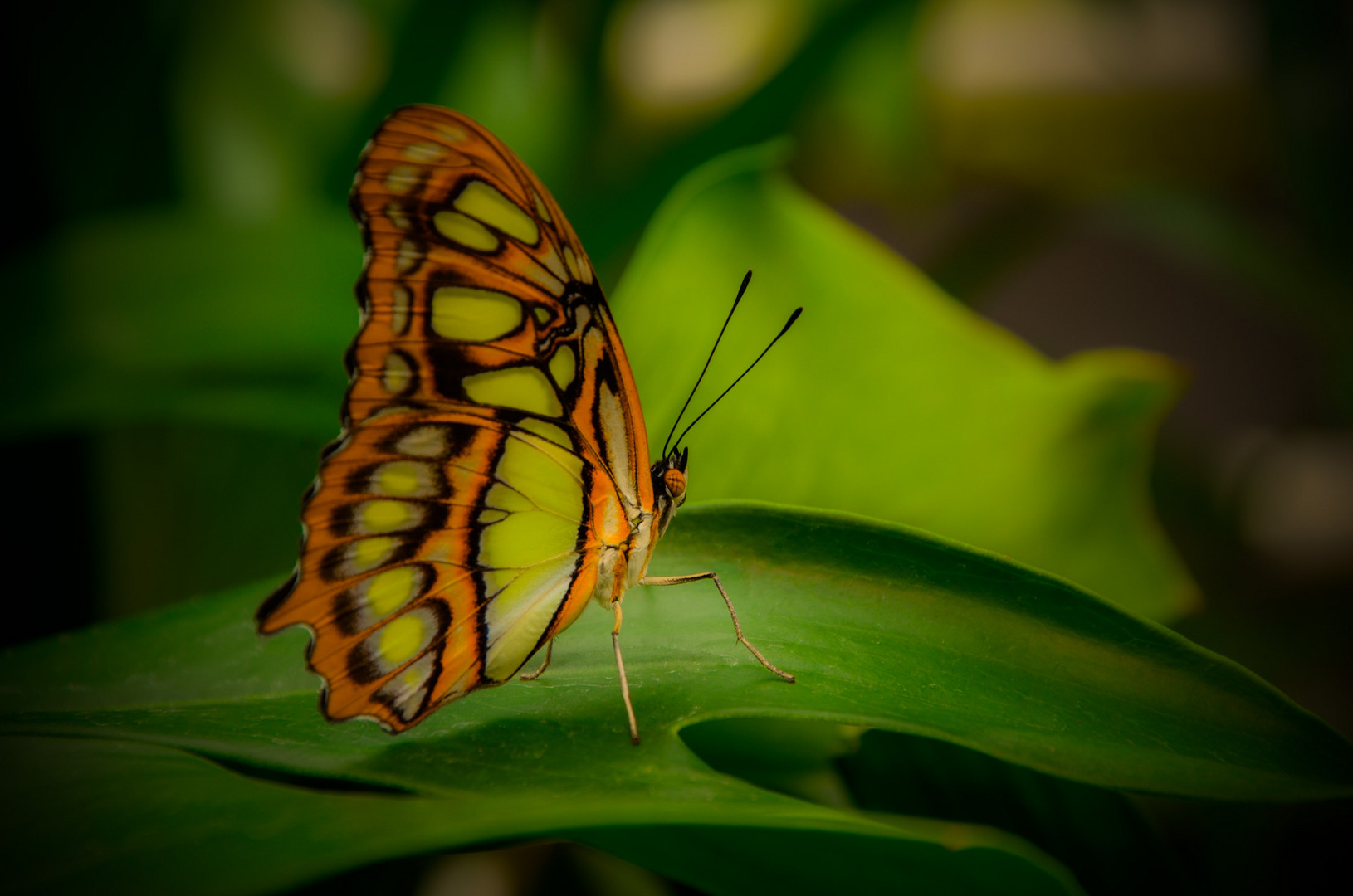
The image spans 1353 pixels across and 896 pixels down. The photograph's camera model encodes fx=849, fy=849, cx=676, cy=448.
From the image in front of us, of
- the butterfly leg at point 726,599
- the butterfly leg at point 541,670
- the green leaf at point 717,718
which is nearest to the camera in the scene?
the green leaf at point 717,718

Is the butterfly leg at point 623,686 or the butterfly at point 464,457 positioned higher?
the butterfly at point 464,457

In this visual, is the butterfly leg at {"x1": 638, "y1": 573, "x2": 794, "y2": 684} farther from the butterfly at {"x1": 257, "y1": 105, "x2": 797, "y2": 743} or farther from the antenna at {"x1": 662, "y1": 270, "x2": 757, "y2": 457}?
the antenna at {"x1": 662, "y1": 270, "x2": 757, "y2": 457}

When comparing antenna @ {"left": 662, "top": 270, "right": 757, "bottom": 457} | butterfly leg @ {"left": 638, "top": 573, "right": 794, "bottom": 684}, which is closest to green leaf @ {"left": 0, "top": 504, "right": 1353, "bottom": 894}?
butterfly leg @ {"left": 638, "top": 573, "right": 794, "bottom": 684}

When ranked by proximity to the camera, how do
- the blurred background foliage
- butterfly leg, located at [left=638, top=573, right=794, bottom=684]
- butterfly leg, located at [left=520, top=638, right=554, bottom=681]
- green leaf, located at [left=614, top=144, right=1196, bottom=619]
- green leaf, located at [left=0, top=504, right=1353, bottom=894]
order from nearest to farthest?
green leaf, located at [left=0, top=504, right=1353, bottom=894]
butterfly leg, located at [left=638, top=573, right=794, bottom=684]
butterfly leg, located at [left=520, top=638, right=554, bottom=681]
green leaf, located at [left=614, top=144, right=1196, bottom=619]
the blurred background foliage

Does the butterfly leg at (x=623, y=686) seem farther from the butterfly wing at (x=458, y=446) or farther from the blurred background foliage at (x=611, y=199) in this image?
the blurred background foliage at (x=611, y=199)

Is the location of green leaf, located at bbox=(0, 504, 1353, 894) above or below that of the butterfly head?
below

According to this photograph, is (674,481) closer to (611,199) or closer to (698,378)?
(698,378)

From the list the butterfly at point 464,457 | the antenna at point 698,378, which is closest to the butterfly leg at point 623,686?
the butterfly at point 464,457

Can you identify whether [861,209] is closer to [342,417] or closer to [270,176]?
[270,176]
